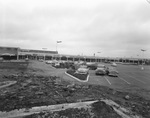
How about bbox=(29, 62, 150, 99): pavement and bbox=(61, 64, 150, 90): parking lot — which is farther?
bbox=(61, 64, 150, 90): parking lot

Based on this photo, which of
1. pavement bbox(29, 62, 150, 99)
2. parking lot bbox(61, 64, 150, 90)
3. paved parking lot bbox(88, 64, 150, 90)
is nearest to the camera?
pavement bbox(29, 62, 150, 99)

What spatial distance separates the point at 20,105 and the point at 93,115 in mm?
3382

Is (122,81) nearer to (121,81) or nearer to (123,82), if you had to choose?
(121,81)

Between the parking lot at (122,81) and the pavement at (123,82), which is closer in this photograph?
the pavement at (123,82)

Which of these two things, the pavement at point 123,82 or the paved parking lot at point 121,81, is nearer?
the pavement at point 123,82

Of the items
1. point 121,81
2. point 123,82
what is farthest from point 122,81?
point 123,82

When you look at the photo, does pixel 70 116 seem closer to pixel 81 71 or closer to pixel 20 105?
pixel 20 105

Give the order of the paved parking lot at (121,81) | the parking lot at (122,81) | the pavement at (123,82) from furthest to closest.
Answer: the paved parking lot at (121,81) → the parking lot at (122,81) → the pavement at (123,82)

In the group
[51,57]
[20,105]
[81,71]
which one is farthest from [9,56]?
[20,105]

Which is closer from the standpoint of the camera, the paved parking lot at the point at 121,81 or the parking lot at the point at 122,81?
the parking lot at the point at 122,81

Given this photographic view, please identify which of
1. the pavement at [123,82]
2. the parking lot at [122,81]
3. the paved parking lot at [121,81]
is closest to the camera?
the pavement at [123,82]

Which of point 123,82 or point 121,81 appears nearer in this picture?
point 123,82

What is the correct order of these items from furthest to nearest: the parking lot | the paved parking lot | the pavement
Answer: the paved parking lot, the parking lot, the pavement

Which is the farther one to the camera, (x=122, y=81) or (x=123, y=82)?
(x=122, y=81)
